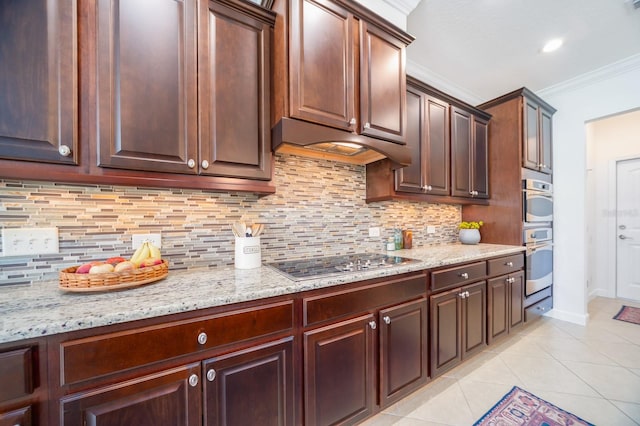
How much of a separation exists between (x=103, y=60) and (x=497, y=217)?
3477 mm

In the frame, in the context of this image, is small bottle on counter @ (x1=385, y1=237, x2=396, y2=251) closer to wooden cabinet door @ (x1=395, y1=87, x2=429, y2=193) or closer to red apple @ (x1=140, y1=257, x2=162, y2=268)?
wooden cabinet door @ (x1=395, y1=87, x2=429, y2=193)

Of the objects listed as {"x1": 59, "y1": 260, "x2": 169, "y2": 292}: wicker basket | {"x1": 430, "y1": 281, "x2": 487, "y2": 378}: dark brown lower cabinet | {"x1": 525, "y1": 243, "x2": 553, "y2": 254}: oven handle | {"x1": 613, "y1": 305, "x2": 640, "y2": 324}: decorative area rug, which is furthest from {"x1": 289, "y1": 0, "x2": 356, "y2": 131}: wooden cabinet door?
{"x1": 613, "y1": 305, "x2": 640, "y2": 324}: decorative area rug

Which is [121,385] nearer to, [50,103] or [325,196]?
[50,103]

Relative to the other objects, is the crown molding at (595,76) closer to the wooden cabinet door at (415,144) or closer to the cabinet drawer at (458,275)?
the wooden cabinet door at (415,144)

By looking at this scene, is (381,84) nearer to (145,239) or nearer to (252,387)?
(145,239)

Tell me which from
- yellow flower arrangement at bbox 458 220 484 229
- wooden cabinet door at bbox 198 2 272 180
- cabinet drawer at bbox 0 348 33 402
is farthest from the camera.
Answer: yellow flower arrangement at bbox 458 220 484 229

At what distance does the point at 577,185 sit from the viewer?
2.84 metres

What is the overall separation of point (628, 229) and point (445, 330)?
4.09 meters

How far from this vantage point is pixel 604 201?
3.77m

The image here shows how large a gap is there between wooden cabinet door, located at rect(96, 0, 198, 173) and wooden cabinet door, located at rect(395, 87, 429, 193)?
1.60 meters

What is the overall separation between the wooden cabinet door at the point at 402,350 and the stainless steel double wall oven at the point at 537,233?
177 cm

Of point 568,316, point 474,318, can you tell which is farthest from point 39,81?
point 568,316

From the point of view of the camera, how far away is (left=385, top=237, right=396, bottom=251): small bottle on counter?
7.37 feet

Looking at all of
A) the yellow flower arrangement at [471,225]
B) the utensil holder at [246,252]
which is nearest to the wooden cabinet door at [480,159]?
the yellow flower arrangement at [471,225]
